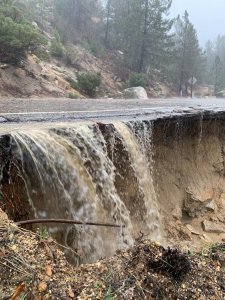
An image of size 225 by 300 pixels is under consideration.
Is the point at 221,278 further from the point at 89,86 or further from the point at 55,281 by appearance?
the point at 89,86

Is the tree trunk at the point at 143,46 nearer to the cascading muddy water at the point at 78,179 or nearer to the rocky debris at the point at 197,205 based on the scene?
the rocky debris at the point at 197,205

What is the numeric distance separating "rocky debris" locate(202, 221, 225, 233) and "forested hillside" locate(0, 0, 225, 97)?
11.3 meters

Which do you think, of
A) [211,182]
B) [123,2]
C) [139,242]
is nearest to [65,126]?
[139,242]

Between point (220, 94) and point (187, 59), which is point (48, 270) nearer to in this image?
point (187, 59)

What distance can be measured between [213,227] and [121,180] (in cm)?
291

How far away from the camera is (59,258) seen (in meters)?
3.17

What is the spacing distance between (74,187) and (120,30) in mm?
36313

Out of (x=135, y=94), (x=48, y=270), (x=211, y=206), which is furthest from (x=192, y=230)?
(x=135, y=94)

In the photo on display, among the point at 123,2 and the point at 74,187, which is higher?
the point at 123,2

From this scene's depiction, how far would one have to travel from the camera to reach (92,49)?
35812 millimetres

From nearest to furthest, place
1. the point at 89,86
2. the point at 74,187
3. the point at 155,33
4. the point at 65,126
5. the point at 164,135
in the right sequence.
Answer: the point at 74,187 → the point at 65,126 → the point at 164,135 → the point at 89,86 → the point at 155,33

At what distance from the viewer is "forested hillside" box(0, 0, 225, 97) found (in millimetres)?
19156

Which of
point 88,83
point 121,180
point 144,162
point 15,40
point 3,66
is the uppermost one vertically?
point 15,40

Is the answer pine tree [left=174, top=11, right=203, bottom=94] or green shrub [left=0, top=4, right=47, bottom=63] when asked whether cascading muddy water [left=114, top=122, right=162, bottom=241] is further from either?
pine tree [left=174, top=11, right=203, bottom=94]
